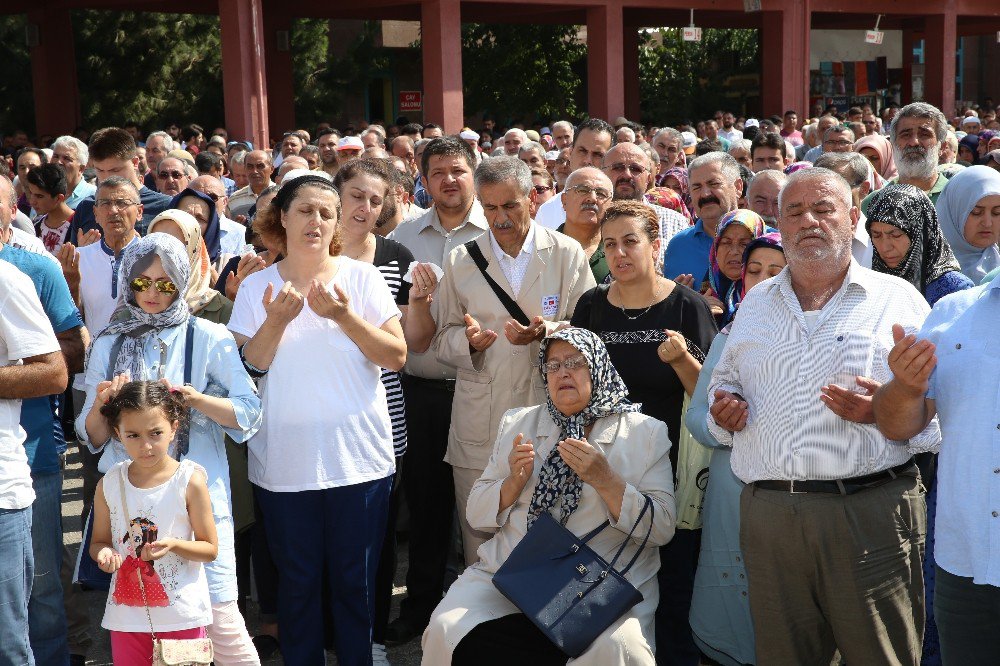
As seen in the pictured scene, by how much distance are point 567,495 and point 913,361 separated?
4.69 ft

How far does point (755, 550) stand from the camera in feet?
11.3

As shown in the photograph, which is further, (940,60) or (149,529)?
A: (940,60)

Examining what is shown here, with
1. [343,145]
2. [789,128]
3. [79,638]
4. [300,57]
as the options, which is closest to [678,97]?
[300,57]

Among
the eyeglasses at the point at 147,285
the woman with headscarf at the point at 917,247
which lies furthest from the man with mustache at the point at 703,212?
the eyeglasses at the point at 147,285

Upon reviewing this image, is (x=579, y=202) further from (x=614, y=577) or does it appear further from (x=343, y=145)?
(x=343, y=145)

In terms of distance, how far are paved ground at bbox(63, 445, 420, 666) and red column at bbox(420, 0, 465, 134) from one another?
477 inches

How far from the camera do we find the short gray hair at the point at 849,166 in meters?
6.09

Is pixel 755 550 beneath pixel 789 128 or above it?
beneath

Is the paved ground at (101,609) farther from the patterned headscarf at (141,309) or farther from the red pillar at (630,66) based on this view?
the red pillar at (630,66)

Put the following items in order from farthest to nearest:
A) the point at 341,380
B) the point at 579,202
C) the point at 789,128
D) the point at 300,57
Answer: the point at 300,57 < the point at 789,128 < the point at 579,202 < the point at 341,380

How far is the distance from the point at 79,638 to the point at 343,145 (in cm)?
686

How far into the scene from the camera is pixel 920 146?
21.7ft

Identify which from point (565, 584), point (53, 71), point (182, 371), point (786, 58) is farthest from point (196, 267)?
point (786, 58)

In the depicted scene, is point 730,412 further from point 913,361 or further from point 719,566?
point 719,566
